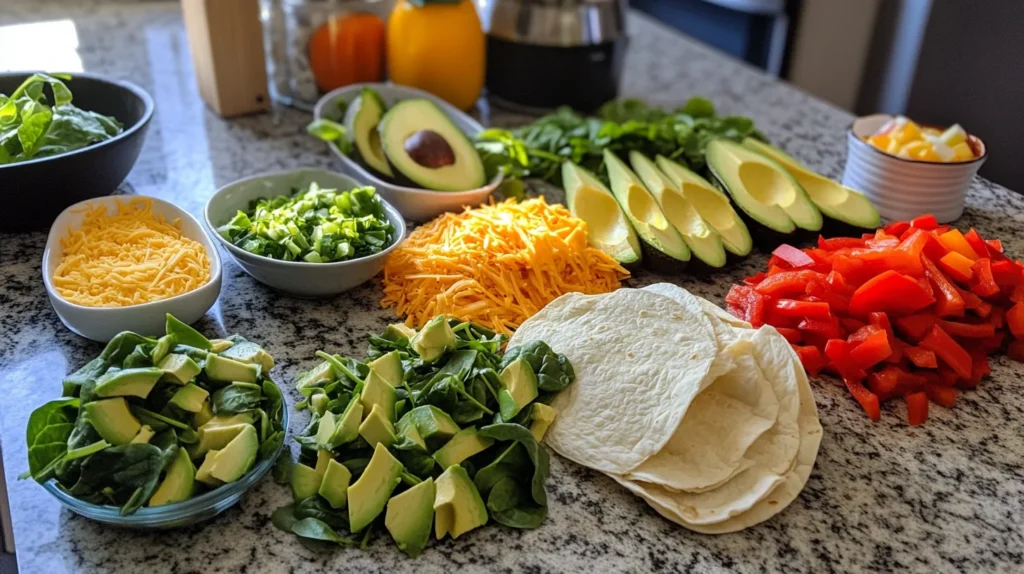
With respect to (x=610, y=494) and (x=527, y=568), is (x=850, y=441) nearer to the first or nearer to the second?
(x=610, y=494)

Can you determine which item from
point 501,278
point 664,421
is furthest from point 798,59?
point 664,421

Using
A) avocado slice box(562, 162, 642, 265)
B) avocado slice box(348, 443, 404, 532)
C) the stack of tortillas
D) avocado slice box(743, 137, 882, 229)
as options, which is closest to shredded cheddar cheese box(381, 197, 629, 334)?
avocado slice box(562, 162, 642, 265)

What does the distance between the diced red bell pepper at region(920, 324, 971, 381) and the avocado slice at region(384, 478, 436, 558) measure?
2.66 ft

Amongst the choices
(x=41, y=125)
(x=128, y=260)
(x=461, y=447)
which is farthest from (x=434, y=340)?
(x=41, y=125)

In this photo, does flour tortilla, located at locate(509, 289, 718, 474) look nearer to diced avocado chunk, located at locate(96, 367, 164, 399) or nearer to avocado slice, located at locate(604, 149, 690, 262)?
avocado slice, located at locate(604, 149, 690, 262)

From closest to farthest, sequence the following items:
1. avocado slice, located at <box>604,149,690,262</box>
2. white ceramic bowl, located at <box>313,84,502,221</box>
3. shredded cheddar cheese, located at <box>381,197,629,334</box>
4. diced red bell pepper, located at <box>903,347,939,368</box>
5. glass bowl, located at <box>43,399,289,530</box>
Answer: glass bowl, located at <box>43,399,289,530</box> < diced red bell pepper, located at <box>903,347,939,368</box> < shredded cheddar cheese, located at <box>381,197,629,334</box> < avocado slice, located at <box>604,149,690,262</box> < white ceramic bowl, located at <box>313,84,502,221</box>

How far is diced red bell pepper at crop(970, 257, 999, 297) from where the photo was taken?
1.28m

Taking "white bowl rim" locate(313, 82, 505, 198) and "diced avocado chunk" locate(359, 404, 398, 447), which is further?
"white bowl rim" locate(313, 82, 505, 198)

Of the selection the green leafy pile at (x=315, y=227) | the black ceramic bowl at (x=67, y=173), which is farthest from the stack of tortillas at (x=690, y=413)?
the black ceramic bowl at (x=67, y=173)

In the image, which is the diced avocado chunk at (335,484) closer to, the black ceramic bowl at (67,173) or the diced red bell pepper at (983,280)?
the black ceramic bowl at (67,173)

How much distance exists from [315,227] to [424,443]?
508 millimetres

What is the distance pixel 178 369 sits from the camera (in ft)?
3.07

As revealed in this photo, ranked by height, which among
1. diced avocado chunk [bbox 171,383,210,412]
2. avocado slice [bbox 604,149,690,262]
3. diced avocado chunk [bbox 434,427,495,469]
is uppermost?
diced avocado chunk [bbox 171,383,210,412]

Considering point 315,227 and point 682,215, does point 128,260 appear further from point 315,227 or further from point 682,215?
point 682,215
